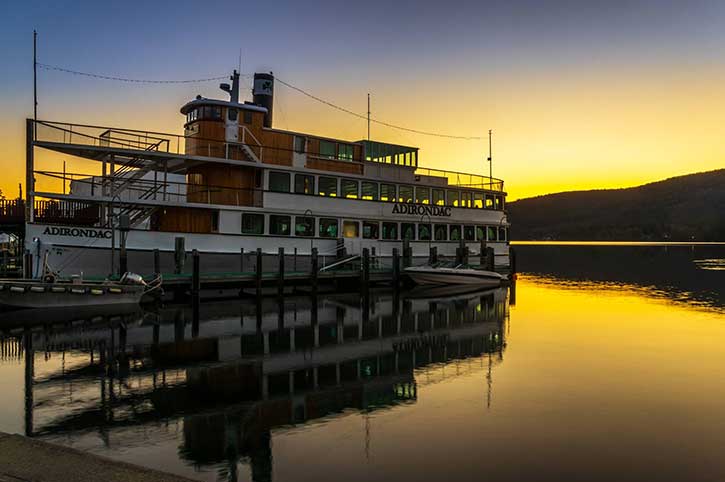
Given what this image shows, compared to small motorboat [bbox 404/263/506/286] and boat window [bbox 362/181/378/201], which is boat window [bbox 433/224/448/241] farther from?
boat window [bbox 362/181/378/201]

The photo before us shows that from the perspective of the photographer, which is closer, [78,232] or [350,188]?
[78,232]

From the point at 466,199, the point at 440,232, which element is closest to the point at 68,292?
the point at 440,232

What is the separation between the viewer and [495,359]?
17.9 meters

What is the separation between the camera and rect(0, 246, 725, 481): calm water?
9.38 m

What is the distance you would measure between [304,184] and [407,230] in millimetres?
8691

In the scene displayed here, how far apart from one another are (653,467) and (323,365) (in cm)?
904

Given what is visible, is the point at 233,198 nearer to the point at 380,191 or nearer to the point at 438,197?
the point at 380,191

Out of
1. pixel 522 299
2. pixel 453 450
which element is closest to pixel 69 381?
pixel 453 450

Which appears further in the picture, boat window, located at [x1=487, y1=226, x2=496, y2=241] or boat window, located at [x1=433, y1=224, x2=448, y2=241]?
boat window, located at [x1=487, y1=226, x2=496, y2=241]

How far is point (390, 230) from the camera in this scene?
1439 inches

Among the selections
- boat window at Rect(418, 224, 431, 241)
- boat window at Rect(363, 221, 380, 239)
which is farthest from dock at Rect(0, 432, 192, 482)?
boat window at Rect(418, 224, 431, 241)

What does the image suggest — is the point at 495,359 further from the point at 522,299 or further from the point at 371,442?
the point at 522,299

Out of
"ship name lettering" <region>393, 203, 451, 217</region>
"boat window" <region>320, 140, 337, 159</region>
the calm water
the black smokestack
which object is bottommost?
the calm water

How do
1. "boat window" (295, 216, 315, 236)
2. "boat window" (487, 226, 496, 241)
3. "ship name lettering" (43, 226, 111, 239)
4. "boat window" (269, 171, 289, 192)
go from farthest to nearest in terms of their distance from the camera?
"boat window" (487, 226, 496, 241), "boat window" (295, 216, 315, 236), "boat window" (269, 171, 289, 192), "ship name lettering" (43, 226, 111, 239)
